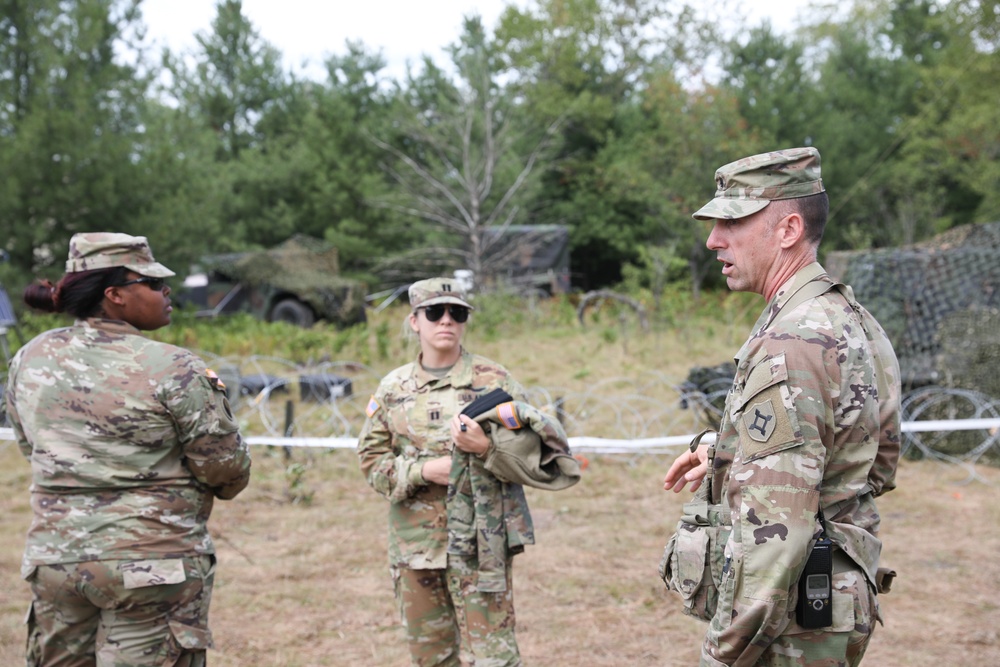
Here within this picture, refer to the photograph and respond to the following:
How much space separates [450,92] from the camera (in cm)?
2067

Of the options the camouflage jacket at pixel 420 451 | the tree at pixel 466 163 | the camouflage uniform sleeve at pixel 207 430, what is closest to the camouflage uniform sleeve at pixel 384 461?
the camouflage jacket at pixel 420 451

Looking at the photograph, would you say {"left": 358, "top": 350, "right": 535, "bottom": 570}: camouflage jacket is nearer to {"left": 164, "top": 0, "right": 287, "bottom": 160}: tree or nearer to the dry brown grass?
the dry brown grass

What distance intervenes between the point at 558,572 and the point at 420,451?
7.95 ft

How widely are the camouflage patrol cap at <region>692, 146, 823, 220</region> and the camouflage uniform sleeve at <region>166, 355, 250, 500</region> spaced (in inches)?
66.7

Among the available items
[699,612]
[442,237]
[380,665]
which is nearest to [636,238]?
[442,237]

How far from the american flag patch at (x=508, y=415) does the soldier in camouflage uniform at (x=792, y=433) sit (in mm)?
1040

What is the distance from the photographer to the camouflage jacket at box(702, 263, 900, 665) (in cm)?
176

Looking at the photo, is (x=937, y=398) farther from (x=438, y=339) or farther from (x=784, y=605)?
(x=784, y=605)

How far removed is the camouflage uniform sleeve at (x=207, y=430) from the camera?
8.79 feet

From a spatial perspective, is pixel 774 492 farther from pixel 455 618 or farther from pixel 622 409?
pixel 622 409

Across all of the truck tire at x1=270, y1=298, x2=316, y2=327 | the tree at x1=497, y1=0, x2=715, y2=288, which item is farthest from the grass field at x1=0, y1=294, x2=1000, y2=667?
the tree at x1=497, y1=0, x2=715, y2=288

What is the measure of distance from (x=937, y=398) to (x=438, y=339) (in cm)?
624

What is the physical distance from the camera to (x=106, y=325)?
274 centimetres

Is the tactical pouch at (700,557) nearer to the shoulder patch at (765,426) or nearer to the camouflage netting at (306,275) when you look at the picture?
the shoulder patch at (765,426)
